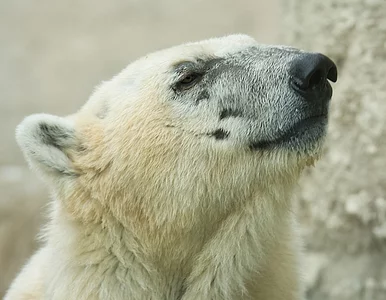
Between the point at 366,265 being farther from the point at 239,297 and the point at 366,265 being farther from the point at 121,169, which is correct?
the point at 121,169

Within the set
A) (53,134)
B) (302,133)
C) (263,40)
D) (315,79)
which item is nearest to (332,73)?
(315,79)

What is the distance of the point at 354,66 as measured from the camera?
375 centimetres

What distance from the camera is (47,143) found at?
2.66m

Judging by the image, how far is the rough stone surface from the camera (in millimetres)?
3623

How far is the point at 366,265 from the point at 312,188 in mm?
516

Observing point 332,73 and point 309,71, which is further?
point 332,73

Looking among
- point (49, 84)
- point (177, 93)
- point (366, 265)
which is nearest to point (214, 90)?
point (177, 93)

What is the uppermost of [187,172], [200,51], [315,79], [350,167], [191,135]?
[200,51]

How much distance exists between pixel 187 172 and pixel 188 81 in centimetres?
33

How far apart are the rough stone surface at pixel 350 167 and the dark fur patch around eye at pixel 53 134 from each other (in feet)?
5.44

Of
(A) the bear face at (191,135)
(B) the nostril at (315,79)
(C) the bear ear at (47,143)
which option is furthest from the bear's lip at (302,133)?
(C) the bear ear at (47,143)

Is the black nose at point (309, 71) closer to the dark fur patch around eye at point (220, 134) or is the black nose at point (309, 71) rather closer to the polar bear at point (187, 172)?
the polar bear at point (187, 172)

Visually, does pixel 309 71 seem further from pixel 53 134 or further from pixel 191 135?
pixel 53 134

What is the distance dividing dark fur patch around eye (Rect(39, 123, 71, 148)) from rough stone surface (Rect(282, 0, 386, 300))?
166 centimetres
